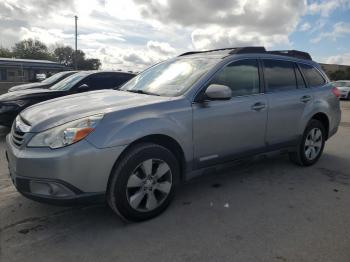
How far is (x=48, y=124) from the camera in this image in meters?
3.03

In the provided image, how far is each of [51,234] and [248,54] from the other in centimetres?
313

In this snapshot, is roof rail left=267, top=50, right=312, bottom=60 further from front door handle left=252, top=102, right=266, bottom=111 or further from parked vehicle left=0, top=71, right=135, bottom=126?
parked vehicle left=0, top=71, right=135, bottom=126

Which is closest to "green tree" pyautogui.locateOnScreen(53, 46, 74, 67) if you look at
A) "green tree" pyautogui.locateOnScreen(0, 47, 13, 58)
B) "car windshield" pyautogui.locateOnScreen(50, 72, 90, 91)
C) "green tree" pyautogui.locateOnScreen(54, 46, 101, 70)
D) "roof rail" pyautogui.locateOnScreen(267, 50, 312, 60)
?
"green tree" pyautogui.locateOnScreen(54, 46, 101, 70)

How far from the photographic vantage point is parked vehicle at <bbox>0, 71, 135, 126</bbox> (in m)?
6.86

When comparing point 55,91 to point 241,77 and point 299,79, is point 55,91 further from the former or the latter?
point 299,79

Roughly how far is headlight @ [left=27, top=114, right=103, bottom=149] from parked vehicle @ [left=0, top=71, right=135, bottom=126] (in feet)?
12.6

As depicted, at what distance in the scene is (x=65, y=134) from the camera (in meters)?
2.90

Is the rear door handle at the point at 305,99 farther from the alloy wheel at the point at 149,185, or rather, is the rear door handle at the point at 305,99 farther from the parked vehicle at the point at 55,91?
the parked vehicle at the point at 55,91

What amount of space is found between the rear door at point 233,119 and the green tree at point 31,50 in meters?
84.1

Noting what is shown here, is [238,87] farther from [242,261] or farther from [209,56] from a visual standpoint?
[242,261]

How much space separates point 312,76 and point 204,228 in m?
3.35

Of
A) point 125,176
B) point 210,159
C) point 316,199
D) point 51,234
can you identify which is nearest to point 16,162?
point 51,234

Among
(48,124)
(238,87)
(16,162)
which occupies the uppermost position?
(238,87)

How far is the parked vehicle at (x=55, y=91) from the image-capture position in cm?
686
